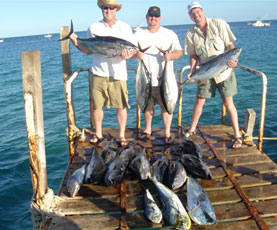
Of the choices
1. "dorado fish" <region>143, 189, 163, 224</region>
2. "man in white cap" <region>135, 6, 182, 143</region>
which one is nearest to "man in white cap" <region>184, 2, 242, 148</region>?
"man in white cap" <region>135, 6, 182, 143</region>

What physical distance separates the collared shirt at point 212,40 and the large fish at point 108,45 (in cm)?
114

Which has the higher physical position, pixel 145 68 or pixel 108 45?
pixel 108 45

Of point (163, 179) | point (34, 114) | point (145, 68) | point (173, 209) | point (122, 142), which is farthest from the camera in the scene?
point (122, 142)

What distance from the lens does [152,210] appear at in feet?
10.3

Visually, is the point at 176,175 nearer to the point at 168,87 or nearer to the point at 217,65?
the point at 168,87

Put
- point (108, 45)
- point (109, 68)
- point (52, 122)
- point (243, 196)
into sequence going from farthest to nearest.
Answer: point (52, 122), point (109, 68), point (108, 45), point (243, 196)

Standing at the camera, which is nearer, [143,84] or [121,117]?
[143,84]

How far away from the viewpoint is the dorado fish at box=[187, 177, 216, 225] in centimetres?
305

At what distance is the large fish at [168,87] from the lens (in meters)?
4.29

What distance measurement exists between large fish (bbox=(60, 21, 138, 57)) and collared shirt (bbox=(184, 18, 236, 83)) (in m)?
1.14

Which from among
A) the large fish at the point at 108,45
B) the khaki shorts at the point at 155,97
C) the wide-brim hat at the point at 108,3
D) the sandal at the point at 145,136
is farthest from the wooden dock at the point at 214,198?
the wide-brim hat at the point at 108,3

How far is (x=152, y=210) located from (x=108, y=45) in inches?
96.8

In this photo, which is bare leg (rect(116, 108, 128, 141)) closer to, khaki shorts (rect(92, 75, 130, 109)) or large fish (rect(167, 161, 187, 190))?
khaki shorts (rect(92, 75, 130, 109))

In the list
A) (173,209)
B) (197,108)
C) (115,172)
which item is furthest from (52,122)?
(173,209)
